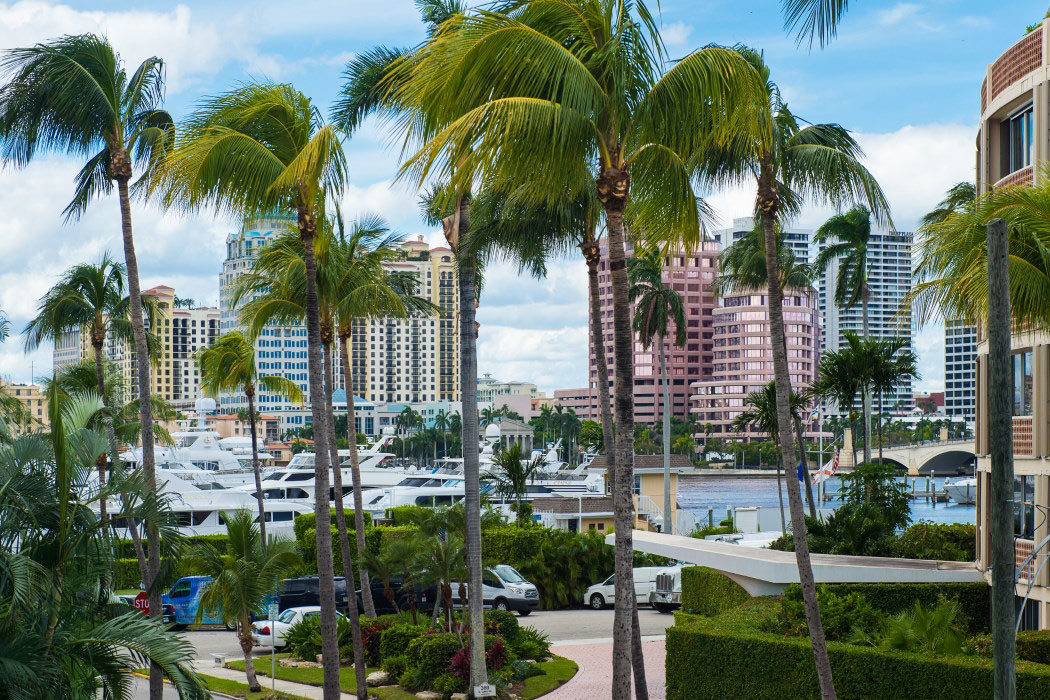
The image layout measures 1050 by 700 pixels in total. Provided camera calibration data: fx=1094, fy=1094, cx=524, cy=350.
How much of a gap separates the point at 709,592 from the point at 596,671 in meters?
3.53

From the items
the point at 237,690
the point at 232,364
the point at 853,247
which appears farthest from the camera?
the point at 853,247

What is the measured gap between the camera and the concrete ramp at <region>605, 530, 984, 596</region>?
23031 millimetres

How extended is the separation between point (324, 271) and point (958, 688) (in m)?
14.3

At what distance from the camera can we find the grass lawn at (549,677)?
2453 cm

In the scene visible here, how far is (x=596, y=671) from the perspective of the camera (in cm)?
2705

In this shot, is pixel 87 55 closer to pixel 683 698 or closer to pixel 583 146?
pixel 583 146

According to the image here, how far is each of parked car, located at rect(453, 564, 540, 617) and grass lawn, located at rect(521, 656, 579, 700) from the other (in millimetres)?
8181

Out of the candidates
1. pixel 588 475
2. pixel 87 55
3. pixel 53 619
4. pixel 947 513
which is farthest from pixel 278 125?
pixel 947 513

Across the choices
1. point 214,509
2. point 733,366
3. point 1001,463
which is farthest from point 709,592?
point 733,366

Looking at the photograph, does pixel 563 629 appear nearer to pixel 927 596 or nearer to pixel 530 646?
pixel 530 646

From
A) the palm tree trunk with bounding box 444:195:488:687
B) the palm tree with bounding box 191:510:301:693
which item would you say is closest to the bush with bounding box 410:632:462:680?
the palm tree trunk with bounding box 444:195:488:687

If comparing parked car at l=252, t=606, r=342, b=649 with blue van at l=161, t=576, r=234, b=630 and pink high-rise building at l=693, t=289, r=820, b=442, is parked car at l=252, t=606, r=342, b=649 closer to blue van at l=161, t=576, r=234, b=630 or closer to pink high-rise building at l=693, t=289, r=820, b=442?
blue van at l=161, t=576, r=234, b=630

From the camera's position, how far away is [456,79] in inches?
431

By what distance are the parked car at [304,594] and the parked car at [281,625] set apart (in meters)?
1.88
